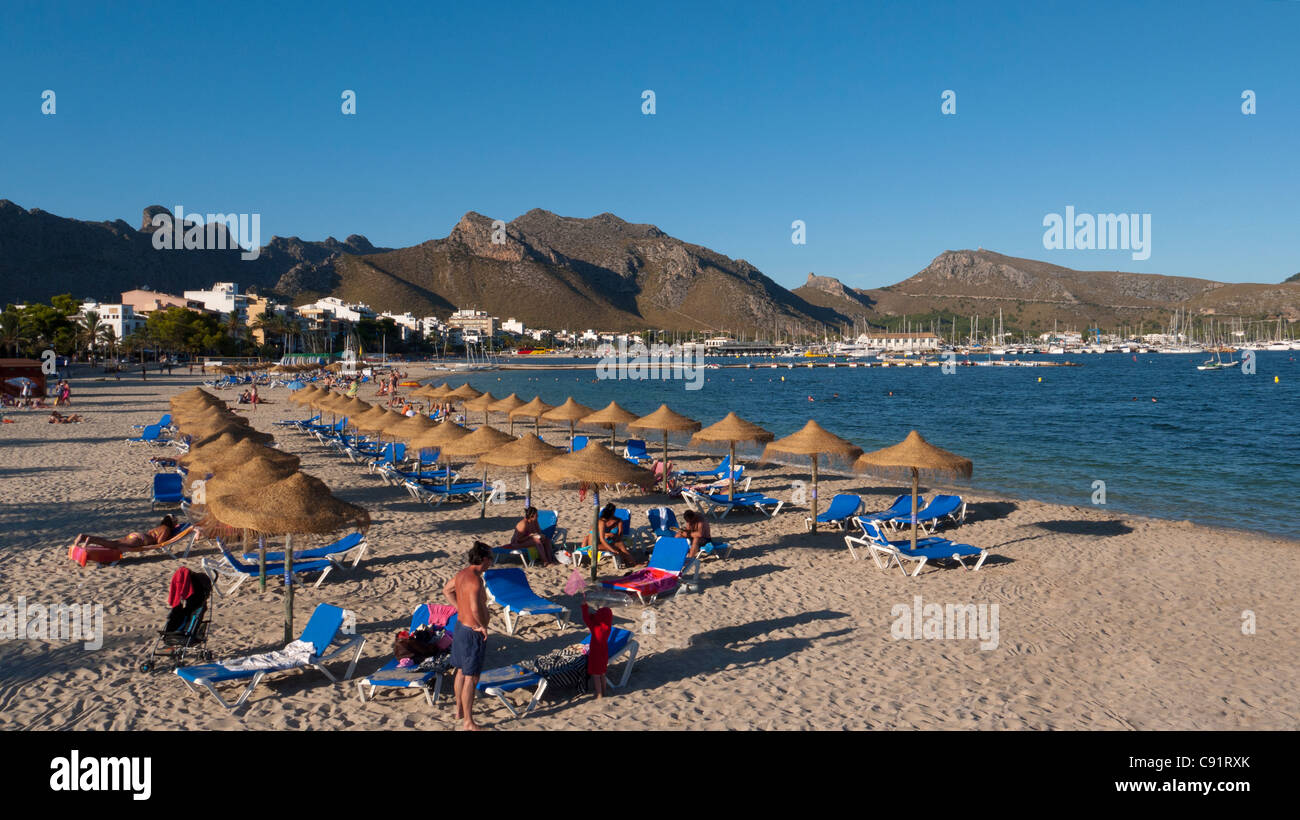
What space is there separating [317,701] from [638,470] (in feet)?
16.0

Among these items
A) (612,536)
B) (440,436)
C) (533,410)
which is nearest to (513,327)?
(533,410)

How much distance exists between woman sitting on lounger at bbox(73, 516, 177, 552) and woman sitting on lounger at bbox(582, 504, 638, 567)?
5512 millimetres

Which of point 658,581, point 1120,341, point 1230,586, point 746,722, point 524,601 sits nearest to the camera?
point 746,722

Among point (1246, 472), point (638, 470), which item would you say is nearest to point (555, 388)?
point (1246, 472)

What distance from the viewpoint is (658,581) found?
8.59 m

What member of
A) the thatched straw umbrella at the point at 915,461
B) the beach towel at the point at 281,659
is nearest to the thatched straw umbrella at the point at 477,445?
the thatched straw umbrella at the point at 915,461

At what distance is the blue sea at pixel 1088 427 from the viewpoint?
17734 millimetres

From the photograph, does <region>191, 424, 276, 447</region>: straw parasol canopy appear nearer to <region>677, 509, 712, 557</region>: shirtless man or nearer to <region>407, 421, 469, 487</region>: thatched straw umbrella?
<region>407, 421, 469, 487</region>: thatched straw umbrella

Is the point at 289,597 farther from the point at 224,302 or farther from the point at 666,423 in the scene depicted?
the point at 224,302

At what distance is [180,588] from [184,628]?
34cm

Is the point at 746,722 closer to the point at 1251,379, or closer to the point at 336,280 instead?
the point at 1251,379

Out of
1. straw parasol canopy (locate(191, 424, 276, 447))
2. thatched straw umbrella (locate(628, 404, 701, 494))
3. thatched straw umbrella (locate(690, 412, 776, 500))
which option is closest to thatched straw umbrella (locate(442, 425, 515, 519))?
straw parasol canopy (locate(191, 424, 276, 447))

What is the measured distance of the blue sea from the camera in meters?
17.7

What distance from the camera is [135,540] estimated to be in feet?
31.8
